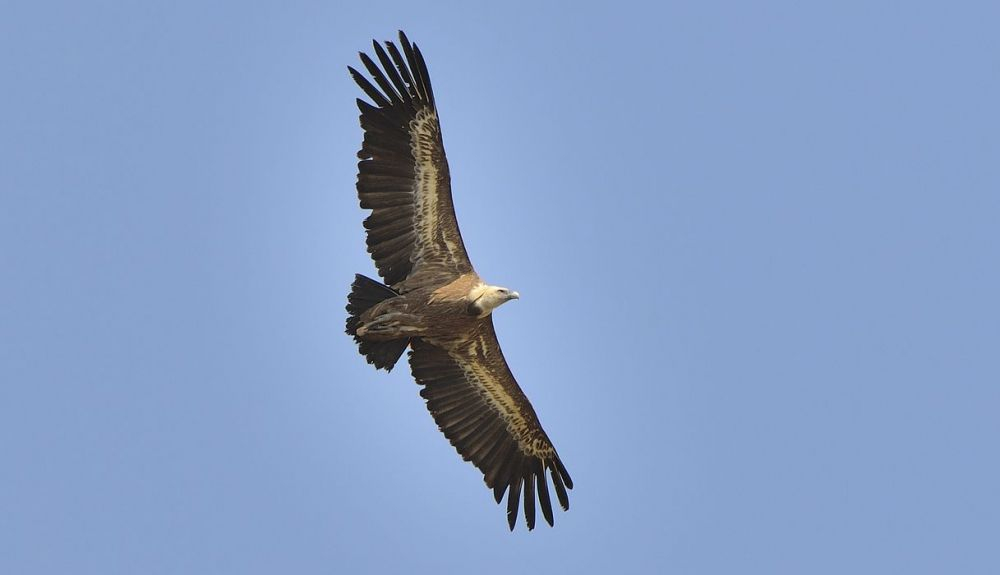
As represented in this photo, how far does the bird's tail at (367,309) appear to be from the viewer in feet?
75.6

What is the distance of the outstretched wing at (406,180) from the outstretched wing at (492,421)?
1.47m

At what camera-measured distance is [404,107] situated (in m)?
23.2

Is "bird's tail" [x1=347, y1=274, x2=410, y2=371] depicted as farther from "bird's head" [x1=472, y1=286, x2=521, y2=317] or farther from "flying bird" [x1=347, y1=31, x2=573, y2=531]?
"bird's head" [x1=472, y1=286, x2=521, y2=317]

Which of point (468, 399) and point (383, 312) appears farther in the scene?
point (468, 399)

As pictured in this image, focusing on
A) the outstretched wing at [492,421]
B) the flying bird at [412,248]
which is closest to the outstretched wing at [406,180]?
the flying bird at [412,248]

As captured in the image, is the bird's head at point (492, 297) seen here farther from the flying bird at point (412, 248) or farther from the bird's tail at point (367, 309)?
the bird's tail at point (367, 309)

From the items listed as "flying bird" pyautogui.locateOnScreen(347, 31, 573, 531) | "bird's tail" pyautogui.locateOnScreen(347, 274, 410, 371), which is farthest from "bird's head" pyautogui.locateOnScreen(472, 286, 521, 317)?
"bird's tail" pyautogui.locateOnScreen(347, 274, 410, 371)

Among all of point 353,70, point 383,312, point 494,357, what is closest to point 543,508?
point 494,357

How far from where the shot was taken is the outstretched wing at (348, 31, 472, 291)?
23094mm

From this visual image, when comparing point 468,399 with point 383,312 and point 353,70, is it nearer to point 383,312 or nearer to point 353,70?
point 383,312

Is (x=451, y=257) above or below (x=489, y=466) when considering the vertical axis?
above

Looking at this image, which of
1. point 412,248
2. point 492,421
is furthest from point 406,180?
point 492,421

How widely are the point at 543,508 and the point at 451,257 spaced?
14.4ft

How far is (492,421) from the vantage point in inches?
978
